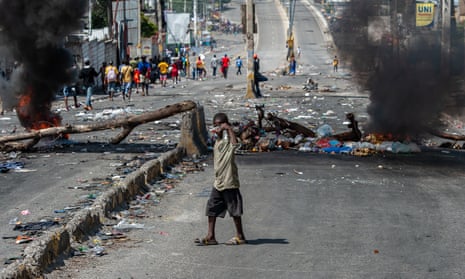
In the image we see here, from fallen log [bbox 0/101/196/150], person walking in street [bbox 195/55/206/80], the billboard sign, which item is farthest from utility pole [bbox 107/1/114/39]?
fallen log [bbox 0/101/196/150]

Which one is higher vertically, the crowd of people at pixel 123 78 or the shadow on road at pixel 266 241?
the crowd of people at pixel 123 78

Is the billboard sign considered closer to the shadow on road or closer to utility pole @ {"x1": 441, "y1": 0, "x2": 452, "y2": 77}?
utility pole @ {"x1": 441, "y1": 0, "x2": 452, "y2": 77}

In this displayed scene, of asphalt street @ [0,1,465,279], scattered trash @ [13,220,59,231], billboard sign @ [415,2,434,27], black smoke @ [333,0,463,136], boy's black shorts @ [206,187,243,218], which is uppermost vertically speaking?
billboard sign @ [415,2,434,27]

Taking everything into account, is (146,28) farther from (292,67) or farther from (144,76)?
(144,76)

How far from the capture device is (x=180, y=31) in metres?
81.9

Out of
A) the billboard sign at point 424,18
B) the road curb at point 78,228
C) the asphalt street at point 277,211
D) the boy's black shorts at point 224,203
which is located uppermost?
the billboard sign at point 424,18

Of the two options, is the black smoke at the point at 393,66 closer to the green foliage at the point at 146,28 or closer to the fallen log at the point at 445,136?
the fallen log at the point at 445,136

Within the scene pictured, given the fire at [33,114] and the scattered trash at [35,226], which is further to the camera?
the fire at [33,114]

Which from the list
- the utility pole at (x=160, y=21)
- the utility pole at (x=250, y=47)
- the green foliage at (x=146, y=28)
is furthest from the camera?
the green foliage at (x=146, y=28)

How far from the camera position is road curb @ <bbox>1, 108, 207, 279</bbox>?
7.12 metres

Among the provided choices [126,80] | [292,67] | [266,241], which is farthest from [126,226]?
[292,67]

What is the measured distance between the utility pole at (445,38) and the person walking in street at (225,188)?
39.4ft

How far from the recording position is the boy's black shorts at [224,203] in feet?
29.0

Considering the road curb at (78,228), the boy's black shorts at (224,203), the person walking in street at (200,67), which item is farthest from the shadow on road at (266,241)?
the person walking in street at (200,67)
